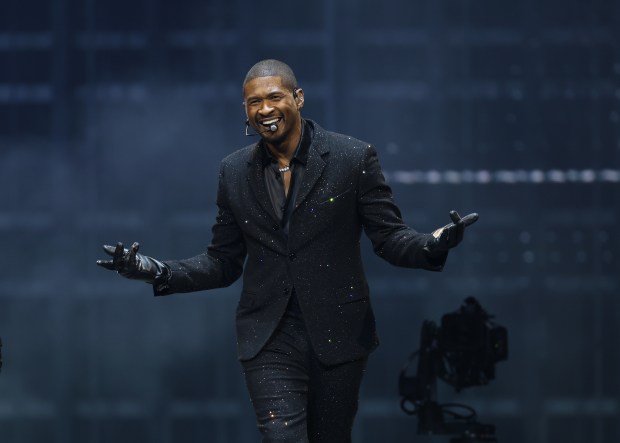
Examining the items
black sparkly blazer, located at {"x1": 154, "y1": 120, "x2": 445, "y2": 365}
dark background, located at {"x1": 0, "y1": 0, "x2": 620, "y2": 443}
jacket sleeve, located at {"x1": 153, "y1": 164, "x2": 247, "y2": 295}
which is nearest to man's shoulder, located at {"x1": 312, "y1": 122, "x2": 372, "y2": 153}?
black sparkly blazer, located at {"x1": 154, "y1": 120, "x2": 445, "y2": 365}

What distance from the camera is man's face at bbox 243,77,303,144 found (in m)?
3.55

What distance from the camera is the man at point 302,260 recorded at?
3559 mm

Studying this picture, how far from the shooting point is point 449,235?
131 inches

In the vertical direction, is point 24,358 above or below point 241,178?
below

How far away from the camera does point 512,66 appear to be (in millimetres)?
6543

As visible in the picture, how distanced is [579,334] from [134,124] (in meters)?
2.79

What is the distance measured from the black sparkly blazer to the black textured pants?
5 centimetres

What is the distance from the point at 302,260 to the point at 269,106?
1.59 feet

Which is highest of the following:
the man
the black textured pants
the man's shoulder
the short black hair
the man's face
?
the short black hair

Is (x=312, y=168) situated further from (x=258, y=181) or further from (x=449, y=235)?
(x=449, y=235)

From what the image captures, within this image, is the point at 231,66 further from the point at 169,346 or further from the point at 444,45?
the point at 169,346

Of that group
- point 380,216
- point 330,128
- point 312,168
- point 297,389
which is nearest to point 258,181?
point 312,168

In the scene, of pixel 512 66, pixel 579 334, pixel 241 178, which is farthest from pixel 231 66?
pixel 241 178

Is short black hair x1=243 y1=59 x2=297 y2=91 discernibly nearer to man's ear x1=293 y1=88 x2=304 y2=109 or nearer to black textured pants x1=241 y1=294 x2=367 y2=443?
man's ear x1=293 y1=88 x2=304 y2=109
